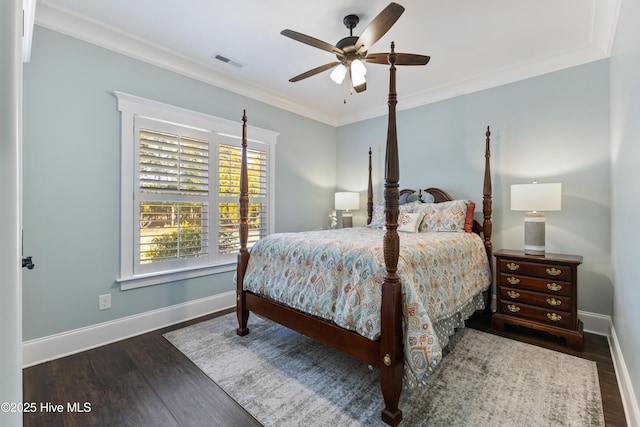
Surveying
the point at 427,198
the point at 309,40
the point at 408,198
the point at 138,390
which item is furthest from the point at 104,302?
the point at 427,198

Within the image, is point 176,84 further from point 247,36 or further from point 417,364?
point 417,364

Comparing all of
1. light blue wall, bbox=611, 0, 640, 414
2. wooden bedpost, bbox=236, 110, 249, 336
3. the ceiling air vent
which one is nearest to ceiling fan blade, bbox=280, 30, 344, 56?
wooden bedpost, bbox=236, 110, 249, 336

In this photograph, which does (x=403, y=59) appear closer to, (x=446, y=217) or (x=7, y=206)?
(x=446, y=217)

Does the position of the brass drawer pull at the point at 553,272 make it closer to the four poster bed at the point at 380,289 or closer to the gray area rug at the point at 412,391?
the four poster bed at the point at 380,289

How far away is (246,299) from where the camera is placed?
2.66 meters

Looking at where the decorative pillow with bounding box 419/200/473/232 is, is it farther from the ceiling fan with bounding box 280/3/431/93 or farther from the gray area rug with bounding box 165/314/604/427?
the ceiling fan with bounding box 280/3/431/93

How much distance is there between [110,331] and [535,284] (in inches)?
152

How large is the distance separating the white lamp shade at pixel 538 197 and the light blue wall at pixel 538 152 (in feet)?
1.69

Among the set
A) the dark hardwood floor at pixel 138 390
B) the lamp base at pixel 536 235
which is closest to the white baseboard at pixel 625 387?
the dark hardwood floor at pixel 138 390

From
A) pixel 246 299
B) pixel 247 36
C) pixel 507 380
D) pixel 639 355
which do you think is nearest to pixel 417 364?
pixel 507 380

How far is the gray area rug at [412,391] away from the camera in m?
1.66

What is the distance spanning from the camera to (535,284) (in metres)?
2.66

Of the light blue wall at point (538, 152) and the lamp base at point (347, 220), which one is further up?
the light blue wall at point (538, 152)

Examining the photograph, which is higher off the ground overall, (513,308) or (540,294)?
(540,294)
